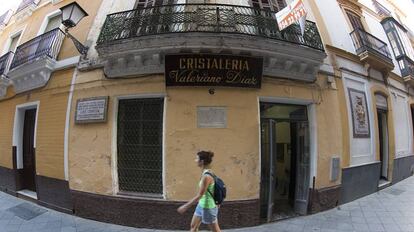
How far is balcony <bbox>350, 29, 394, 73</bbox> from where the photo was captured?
8.43m

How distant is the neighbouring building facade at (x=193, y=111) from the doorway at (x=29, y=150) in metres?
0.59

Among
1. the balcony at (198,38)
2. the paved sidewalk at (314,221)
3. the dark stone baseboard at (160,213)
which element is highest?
the balcony at (198,38)

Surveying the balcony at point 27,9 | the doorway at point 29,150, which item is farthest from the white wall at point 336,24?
the balcony at point 27,9

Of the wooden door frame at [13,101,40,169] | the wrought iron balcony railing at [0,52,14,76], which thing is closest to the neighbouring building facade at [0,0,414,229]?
the wooden door frame at [13,101,40,169]

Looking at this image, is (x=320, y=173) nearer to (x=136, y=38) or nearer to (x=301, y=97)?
(x=301, y=97)

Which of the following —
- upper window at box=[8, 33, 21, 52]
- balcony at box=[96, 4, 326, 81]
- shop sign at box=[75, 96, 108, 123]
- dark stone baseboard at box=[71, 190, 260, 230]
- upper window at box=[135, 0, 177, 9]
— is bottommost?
dark stone baseboard at box=[71, 190, 260, 230]

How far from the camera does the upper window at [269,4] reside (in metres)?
7.07

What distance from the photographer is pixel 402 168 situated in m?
10.8

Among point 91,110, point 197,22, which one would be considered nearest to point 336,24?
point 197,22

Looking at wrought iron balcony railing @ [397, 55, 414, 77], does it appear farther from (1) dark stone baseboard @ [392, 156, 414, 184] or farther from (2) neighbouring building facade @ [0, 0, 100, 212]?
(2) neighbouring building facade @ [0, 0, 100, 212]

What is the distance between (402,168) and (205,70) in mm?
9285

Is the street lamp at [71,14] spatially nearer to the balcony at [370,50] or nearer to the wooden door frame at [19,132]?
the wooden door frame at [19,132]

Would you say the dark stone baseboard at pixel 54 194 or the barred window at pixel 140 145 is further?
the dark stone baseboard at pixel 54 194

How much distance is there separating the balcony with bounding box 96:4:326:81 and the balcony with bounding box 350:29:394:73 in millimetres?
2822
